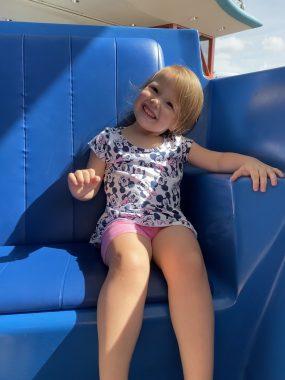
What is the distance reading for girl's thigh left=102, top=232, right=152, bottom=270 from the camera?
0.88 meters

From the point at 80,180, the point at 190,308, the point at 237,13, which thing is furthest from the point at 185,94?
the point at 237,13

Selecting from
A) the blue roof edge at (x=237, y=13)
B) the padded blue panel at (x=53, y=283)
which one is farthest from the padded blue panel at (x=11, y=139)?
the blue roof edge at (x=237, y=13)

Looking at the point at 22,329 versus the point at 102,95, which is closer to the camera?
the point at 22,329

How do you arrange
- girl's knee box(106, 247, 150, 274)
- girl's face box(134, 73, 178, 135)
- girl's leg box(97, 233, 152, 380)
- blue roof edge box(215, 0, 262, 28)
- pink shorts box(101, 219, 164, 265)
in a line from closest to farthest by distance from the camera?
girl's leg box(97, 233, 152, 380), girl's knee box(106, 247, 150, 274), pink shorts box(101, 219, 164, 265), girl's face box(134, 73, 178, 135), blue roof edge box(215, 0, 262, 28)

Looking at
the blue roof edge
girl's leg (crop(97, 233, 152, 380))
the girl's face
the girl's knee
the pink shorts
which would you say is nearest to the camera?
girl's leg (crop(97, 233, 152, 380))

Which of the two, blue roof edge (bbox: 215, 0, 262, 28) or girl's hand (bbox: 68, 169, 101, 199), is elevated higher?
blue roof edge (bbox: 215, 0, 262, 28)

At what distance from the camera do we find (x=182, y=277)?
0.87 m

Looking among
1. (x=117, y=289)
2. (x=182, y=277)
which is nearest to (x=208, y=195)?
(x=182, y=277)

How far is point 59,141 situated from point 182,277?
2.05 feet

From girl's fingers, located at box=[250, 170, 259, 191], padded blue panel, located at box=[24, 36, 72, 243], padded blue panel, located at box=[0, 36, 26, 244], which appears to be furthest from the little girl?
padded blue panel, located at box=[0, 36, 26, 244]

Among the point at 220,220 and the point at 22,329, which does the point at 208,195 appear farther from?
the point at 22,329

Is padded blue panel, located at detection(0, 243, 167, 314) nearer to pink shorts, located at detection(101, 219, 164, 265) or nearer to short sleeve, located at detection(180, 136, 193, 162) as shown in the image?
pink shorts, located at detection(101, 219, 164, 265)

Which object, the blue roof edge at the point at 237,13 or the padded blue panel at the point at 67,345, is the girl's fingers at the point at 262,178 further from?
the blue roof edge at the point at 237,13

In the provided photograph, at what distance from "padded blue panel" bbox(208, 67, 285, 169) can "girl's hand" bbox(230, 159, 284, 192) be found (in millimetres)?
70
